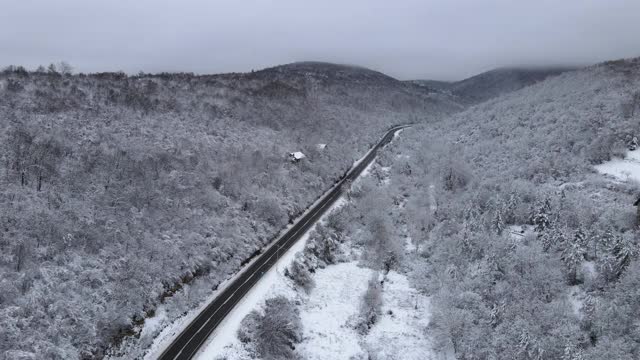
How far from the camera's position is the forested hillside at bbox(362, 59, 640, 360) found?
2355 centimetres

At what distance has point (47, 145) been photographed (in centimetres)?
3497

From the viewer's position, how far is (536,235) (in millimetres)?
32031

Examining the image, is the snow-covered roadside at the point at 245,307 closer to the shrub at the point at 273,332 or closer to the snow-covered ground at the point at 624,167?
the shrub at the point at 273,332

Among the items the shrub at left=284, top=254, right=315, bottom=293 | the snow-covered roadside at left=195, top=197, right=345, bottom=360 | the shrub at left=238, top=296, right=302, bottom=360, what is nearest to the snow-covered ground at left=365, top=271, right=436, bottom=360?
the shrub at left=238, top=296, right=302, bottom=360

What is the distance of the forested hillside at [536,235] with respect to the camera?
2355cm

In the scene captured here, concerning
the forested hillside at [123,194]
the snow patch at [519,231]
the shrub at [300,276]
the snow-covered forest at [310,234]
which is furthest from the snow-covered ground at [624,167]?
the forested hillside at [123,194]

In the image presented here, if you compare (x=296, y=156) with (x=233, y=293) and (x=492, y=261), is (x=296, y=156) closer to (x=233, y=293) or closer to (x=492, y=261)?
(x=233, y=293)

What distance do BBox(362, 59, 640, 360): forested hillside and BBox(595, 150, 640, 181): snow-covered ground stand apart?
119 cm

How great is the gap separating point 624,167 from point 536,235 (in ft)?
44.3

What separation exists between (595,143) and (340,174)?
32.6m

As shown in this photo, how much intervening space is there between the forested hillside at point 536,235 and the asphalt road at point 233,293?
10676 millimetres

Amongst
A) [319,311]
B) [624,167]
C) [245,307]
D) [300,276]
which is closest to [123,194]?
[245,307]

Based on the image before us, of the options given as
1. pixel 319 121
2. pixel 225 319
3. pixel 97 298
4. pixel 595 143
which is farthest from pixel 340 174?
pixel 97 298

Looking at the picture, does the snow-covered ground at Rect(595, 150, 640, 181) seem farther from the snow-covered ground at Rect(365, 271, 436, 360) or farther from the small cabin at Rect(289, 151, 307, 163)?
the small cabin at Rect(289, 151, 307, 163)
